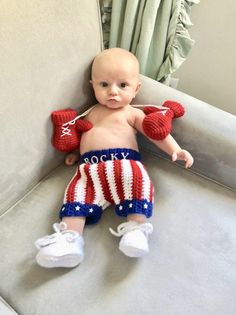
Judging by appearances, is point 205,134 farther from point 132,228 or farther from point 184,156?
point 132,228

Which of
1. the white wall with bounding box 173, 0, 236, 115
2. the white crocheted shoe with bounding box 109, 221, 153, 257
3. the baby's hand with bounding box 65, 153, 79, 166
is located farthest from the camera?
the white wall with bounding box 173, 0, 236, 115

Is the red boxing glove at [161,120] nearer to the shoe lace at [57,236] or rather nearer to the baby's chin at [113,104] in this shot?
the baby's chin at [113,104]

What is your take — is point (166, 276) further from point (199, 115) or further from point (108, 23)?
point (108, 23)

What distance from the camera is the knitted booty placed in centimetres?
99

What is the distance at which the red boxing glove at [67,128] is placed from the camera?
3.25ft

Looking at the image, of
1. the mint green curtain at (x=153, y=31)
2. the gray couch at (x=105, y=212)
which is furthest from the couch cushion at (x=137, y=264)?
the mint green curtain at (x=153, y=31)

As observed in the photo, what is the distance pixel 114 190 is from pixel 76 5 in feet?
1.63

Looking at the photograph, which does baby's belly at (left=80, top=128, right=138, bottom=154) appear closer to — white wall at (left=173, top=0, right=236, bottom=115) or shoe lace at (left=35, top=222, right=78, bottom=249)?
shoe lace at (left=35, top=222, right=78, bottom=249)

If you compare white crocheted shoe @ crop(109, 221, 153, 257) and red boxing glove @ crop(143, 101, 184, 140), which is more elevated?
red boxing glove @ crop(143, 101, 184, 140)

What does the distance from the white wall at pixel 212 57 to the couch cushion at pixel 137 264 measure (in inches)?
22.8

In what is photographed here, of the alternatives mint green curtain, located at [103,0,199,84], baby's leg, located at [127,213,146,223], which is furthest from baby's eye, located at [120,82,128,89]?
baby's leg, located at [127,213,146,223]

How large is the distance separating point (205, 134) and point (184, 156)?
10 centimetres

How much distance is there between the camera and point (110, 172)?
0.97m

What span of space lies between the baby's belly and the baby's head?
0.09 meters
